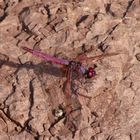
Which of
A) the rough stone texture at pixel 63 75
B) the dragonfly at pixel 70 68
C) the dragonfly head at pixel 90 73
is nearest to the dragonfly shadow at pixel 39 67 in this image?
the rough stone texture at pixel 63 75

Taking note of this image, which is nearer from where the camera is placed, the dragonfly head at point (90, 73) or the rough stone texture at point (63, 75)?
the rough stone texture at point (63, 75)

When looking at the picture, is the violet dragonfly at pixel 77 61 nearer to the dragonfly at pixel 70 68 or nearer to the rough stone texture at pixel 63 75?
the dragonfly at pixel 70 68

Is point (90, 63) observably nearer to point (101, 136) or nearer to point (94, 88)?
point (94, 88)

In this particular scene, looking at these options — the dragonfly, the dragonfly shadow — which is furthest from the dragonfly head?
the dragonfly shadow

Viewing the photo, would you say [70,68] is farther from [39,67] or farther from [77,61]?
[39,67]

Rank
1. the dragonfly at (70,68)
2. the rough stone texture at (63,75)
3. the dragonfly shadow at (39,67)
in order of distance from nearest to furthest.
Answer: the rough stone texture at (63,75) < the dragonfly at (70,68) < the dragonfly shadow at (39,67)

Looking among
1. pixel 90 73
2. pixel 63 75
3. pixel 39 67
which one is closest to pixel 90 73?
pixel 90 73

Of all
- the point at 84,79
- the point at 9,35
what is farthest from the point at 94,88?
the point at 9,35
